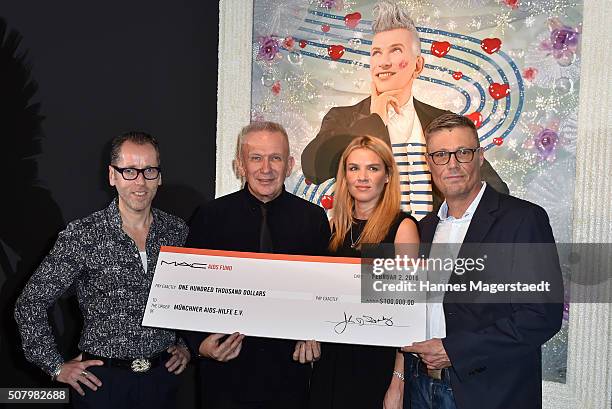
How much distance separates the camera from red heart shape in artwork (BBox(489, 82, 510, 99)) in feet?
10.5

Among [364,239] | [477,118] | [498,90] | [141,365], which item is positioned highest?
[498,90]

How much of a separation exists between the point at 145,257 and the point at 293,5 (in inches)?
78.2

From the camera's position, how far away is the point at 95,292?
7.86ft

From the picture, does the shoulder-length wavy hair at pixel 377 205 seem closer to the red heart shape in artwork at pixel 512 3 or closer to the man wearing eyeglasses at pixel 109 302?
the man wearing eyeglasses at pixel 109 302

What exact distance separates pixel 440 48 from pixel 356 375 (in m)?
1.97

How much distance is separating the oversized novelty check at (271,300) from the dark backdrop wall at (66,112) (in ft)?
2.85

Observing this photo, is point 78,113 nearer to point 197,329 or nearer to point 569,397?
point 197,329

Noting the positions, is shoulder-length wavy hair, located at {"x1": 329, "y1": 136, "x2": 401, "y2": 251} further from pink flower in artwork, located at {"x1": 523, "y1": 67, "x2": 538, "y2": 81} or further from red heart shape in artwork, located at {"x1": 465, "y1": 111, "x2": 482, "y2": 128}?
pink flower in artwork, located at {"x1": 523, "y1": 67, "x2": 538, "y2": 81}

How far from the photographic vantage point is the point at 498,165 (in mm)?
3229

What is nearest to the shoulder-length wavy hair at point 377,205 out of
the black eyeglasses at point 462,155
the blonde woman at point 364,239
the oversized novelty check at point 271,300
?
the blonde woman at point 364,239

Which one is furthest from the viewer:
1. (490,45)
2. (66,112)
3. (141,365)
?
(490,45)

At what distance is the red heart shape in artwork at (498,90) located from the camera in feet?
10.5

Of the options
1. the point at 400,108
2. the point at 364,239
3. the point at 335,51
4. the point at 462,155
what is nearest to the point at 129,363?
the point at 364,239

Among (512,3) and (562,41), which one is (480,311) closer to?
(562,41)
